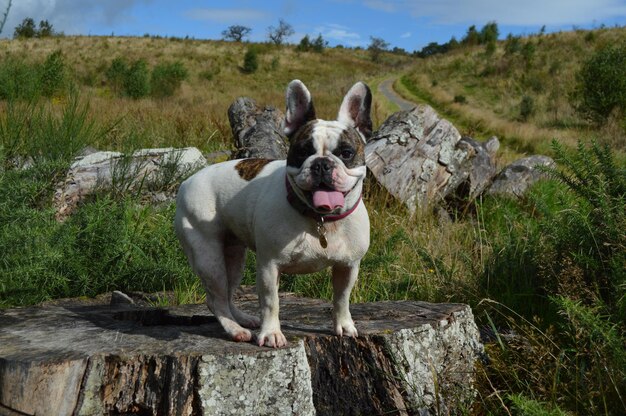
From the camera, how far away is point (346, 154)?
2.66 metres

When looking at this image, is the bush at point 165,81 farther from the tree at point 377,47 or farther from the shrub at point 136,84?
the tree at point 377,47

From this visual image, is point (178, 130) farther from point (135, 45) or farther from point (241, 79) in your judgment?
point (135, 45)

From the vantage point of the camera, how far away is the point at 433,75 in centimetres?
3869

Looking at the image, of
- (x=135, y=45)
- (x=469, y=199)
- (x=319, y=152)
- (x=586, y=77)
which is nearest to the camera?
(x=319, y=152)

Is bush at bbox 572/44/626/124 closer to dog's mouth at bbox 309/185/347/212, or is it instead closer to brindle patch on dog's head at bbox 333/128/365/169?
brindle patch on dog's head at bbox 333/128/365/169

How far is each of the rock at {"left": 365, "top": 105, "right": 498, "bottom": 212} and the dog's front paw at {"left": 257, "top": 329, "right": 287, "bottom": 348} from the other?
4600 mm

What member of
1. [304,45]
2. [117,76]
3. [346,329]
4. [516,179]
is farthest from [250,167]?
[304,45]

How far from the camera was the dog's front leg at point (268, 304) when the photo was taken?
282cm

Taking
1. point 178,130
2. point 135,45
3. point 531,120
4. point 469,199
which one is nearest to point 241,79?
point 135,45

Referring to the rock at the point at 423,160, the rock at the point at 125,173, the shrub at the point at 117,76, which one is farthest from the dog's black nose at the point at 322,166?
the shrub at the point at 117,76

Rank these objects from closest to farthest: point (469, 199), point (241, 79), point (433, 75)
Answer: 1. point (469, 199)
2. point (433, 75)
3. point (241, 79)

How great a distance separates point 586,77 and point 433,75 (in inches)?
687

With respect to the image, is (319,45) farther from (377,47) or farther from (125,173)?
(125,173)

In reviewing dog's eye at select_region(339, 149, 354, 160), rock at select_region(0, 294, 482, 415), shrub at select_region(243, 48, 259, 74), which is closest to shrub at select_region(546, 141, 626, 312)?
rock at select_region(0, 294, 482, 415)
